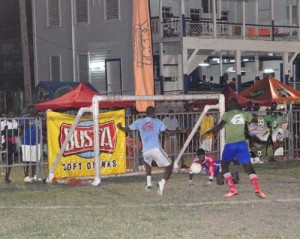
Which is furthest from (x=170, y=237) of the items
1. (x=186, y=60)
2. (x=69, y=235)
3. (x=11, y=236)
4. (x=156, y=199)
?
(x=186, y=60)

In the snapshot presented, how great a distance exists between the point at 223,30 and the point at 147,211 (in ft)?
75.5

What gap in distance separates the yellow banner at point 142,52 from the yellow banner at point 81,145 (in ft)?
Result: 3.59

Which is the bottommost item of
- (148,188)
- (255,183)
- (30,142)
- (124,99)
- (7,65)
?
(148,188)

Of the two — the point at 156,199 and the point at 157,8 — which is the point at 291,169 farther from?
the point at 157,8

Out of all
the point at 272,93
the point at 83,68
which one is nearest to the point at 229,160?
the point at 272,93

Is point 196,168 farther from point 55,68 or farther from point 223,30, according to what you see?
point 55,68

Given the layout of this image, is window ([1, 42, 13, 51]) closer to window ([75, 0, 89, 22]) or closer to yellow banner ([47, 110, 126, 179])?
window ([75, 0, 89, 22])

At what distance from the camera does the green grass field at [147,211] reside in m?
9.29

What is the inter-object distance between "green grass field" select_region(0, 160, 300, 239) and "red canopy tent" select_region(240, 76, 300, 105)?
919 cm

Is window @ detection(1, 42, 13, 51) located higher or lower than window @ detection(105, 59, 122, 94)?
higher

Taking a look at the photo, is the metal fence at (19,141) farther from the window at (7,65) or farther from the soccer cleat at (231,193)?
the window at (7,65)

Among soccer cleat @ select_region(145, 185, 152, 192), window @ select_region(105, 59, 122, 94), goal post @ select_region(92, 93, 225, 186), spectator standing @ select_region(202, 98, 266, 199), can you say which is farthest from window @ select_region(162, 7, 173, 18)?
spectator standing @ select_region(202, 98, 266, 199)

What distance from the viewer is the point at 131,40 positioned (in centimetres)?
3150

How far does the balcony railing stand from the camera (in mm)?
31188
